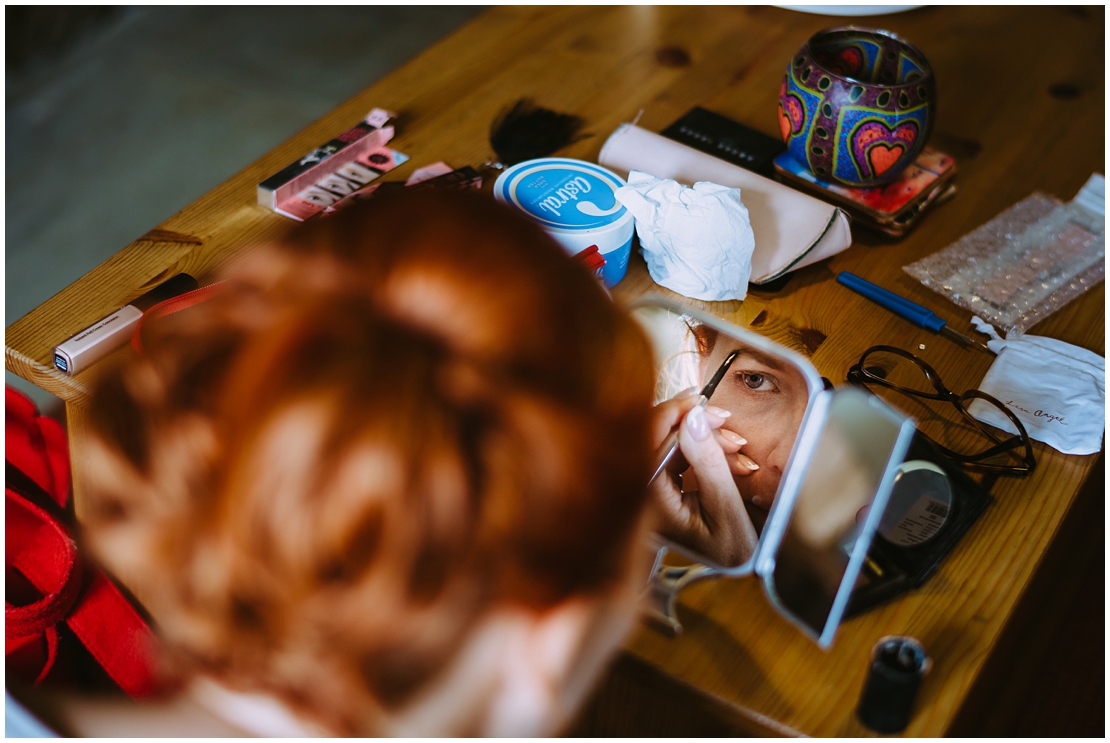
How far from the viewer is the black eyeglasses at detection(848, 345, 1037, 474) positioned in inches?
28.3

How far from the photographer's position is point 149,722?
51 cm

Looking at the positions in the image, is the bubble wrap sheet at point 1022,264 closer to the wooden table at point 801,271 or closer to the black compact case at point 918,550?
the wooden table at point 801,271

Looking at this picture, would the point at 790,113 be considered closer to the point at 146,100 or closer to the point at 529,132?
the point at 529,132

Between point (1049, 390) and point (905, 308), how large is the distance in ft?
0.49

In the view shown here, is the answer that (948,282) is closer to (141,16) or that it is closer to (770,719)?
(770,719)

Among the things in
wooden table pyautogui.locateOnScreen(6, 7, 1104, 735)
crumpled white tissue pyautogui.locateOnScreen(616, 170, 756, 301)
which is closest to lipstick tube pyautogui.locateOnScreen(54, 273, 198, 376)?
wooden table pyautogui.locateOnScreen(6, 7, 1104, 735)

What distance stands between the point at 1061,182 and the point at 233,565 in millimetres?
1055

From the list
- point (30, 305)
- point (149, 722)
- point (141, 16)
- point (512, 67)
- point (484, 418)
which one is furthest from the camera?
point (141, 16)

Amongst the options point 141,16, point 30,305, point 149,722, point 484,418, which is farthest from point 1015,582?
point 141,16

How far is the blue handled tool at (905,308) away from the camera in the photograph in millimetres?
836

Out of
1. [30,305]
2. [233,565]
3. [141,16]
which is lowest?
[30,305]

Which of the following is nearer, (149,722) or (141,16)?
(149,722)

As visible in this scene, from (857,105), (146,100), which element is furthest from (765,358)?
(146,100)

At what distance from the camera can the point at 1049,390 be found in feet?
2.56
